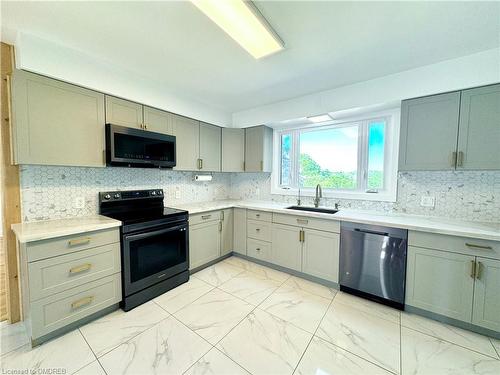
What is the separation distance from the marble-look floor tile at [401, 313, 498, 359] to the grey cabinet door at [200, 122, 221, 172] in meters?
2.92

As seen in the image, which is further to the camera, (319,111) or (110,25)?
(319,111)

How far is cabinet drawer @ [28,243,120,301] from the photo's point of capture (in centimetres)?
155

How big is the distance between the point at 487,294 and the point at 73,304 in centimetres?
342

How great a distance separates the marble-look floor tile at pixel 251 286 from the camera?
7.50ft

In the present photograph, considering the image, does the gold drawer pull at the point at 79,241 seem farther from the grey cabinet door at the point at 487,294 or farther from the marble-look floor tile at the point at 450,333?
the grey cabinet door at the point at 487,294

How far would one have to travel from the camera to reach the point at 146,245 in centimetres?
215

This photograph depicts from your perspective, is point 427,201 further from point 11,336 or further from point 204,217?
point 11,336

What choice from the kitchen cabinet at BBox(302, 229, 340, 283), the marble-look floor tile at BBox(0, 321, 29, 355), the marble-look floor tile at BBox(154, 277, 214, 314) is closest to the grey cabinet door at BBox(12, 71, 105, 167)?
the marble-look floor tile at BBox(0, 321, 29, 355)

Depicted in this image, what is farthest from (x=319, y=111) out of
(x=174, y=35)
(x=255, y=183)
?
(x=174, y=35)

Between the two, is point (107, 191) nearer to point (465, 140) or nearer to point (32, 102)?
point (32, 102)

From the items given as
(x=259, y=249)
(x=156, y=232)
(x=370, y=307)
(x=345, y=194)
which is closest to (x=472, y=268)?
(x=370, y=307)

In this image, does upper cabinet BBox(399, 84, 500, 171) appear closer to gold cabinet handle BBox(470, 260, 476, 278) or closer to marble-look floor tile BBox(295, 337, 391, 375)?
gold cabinet handle BBox(470, 260, 476, 278)

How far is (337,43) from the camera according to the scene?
1721 millimetres

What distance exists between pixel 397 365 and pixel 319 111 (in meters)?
2.59
